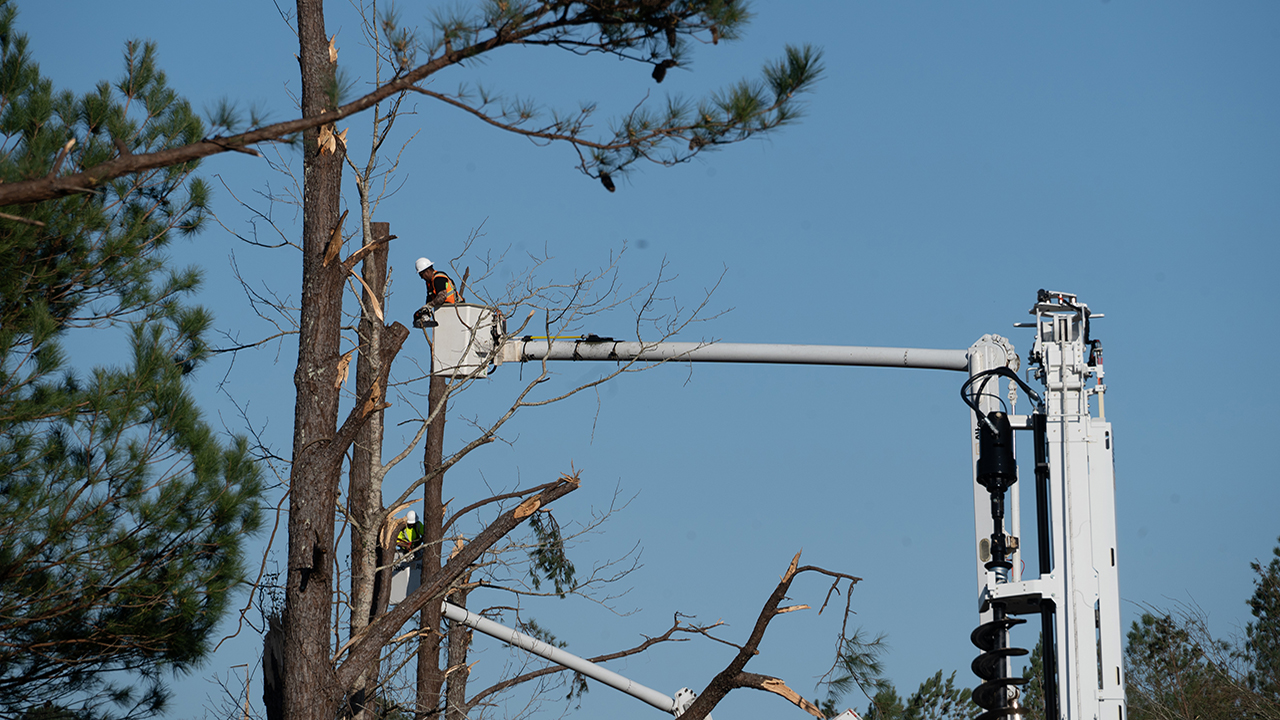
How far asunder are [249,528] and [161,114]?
410cm

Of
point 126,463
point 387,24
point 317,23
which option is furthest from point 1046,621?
point 126,463

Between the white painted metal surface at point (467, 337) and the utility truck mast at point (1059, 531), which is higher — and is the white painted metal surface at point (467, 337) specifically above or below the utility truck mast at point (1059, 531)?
above

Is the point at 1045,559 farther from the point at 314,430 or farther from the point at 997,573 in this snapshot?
the point at 314,430

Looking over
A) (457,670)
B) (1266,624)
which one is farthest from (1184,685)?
(457,670)

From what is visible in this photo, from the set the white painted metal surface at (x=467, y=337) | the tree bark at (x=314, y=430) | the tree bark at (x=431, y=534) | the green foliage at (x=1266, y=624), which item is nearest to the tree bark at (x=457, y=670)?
the tree bark at (x=431, y=534)

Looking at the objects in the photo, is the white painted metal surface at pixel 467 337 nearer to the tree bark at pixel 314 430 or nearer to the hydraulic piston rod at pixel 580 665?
the tree bark at pixel 314 430

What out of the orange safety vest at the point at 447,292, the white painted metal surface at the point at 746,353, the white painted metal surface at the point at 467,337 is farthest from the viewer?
the orange safety vest at the point at 447,292

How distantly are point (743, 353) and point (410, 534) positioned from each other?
5.35 metres

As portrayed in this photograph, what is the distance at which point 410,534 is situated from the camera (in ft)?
44.9

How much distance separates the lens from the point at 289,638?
894 centimetres

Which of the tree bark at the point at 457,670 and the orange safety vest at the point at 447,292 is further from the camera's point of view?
the tree bark at the point at 457,670

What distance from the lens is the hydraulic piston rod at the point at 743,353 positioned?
30.7 ft

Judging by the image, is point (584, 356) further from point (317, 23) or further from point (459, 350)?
point (317, 23)

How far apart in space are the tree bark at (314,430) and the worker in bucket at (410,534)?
389cm
